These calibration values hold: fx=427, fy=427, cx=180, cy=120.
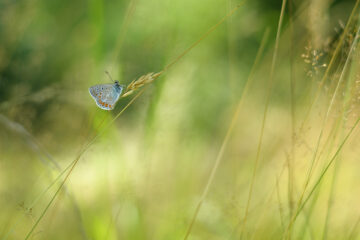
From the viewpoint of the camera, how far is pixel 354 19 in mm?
974

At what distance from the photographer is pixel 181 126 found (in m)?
1.63

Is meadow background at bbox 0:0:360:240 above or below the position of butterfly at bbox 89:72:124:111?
above

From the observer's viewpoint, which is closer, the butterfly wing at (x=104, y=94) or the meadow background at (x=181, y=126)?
the butterfly wing at (x=104, y=94)

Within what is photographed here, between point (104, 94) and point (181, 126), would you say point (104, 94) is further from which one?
point (181, 126)

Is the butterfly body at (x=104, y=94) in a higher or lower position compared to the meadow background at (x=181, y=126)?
lower

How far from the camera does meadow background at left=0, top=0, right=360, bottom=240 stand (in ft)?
2.74

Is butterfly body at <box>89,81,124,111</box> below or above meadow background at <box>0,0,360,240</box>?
below

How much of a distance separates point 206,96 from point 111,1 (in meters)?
0.65

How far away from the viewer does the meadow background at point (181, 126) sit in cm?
84

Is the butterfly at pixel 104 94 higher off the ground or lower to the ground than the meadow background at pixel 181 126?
lower

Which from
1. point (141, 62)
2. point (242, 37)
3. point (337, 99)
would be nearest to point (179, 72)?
point (141, 62)

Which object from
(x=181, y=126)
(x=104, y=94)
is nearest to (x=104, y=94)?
(x=104, y=94)

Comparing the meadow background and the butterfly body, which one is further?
the meadow background

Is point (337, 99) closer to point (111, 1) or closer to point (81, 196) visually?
point (81, 196)
